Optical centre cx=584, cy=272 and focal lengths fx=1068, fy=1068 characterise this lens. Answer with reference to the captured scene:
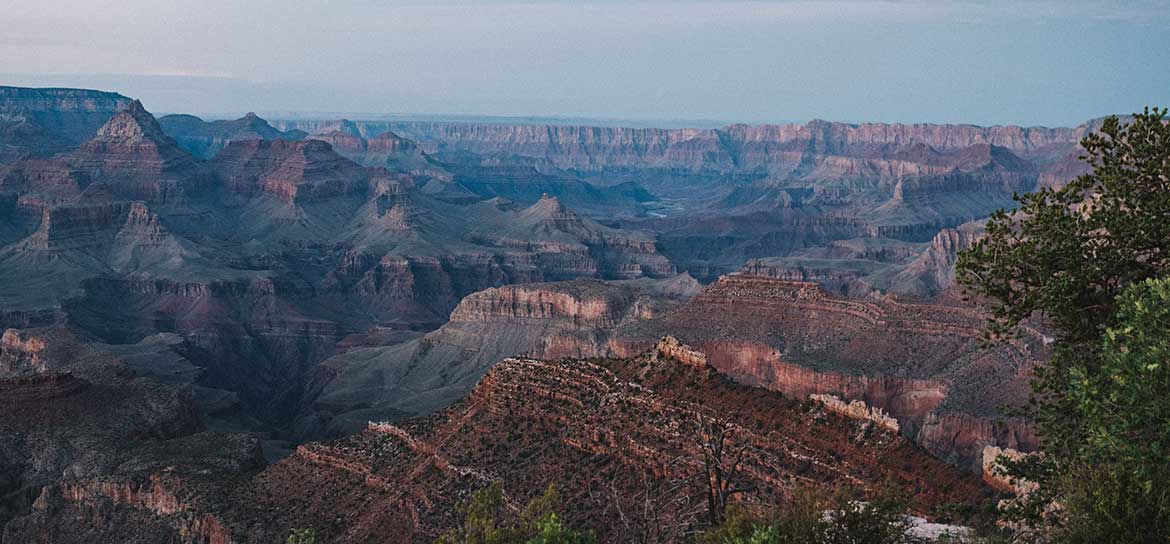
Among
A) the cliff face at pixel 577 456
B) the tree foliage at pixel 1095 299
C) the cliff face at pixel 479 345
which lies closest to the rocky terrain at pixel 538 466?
the cliff face at pixel 577 456

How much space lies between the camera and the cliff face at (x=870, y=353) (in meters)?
68.9

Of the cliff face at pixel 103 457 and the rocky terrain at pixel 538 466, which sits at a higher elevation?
the rocky terrain at pixel 538 466

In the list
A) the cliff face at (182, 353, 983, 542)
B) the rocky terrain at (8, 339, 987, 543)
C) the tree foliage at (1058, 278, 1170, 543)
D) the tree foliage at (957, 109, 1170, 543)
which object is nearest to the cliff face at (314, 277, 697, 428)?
the rocky terrain at (8, 339, 987, 543)

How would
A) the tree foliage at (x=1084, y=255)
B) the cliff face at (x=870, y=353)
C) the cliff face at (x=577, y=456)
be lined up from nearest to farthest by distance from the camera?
1. the tree foliage at (x=1084, y=255)
2. the cliff face at (x=577, y=456)
3. the cliff face at (x=870, y=353)

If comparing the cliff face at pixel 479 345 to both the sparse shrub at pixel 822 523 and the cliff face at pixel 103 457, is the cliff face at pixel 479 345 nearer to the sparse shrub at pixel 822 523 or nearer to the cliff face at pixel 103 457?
the cliff face at pixel 103 457

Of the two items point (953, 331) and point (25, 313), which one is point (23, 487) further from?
point (25, 313)

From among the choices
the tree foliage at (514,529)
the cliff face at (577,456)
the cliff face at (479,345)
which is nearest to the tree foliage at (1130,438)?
the cliff face at (577,456)

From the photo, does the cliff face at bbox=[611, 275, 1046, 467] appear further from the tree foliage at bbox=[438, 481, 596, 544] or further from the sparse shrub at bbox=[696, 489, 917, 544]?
the tree foliage at bbox=[438, 481, 596, 544]

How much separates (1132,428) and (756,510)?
8367 millimetres

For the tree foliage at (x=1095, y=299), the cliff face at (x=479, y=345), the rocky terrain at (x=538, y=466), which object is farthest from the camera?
the cliff face at (x=479, y=345)

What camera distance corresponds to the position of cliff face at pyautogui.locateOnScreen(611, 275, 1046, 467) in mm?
68875

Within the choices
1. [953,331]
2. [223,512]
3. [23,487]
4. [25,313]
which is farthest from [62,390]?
[25,313]

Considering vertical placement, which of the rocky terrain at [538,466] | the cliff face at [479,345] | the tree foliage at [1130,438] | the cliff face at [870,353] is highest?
the tree foliage at [1130,438]

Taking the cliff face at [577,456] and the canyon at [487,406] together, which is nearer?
the cliff face at [577,456]
